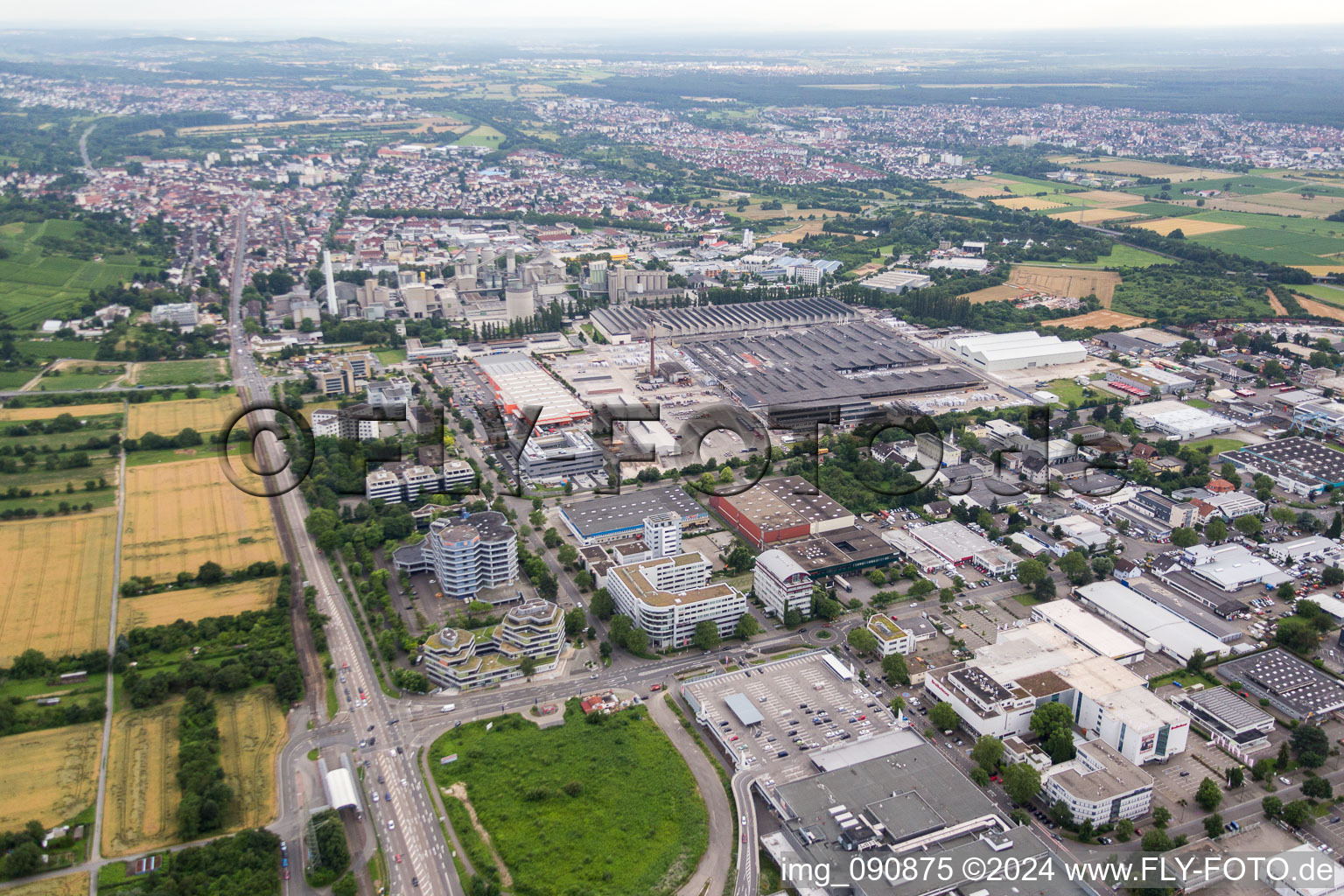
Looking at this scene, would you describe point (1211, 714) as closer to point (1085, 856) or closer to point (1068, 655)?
point (1068, 655)

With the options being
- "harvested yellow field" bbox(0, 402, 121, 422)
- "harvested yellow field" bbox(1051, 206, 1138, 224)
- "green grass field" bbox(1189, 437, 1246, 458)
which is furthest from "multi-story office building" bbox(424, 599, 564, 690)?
"harvested yellow field" bbox(1051, 206, 1138, 224)

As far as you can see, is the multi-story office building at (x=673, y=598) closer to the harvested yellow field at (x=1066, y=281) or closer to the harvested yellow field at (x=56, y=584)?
the harvested yellow field at (x=56, y=584)

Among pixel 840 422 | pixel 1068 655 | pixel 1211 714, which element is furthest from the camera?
pixel 840 422

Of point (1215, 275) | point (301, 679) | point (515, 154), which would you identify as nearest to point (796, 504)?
point (301, 679)

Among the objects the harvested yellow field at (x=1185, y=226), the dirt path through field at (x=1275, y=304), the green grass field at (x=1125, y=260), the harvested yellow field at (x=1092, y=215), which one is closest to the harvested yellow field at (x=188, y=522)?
the dirt path through field at (x=1275, y=304)

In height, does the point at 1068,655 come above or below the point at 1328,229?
below
